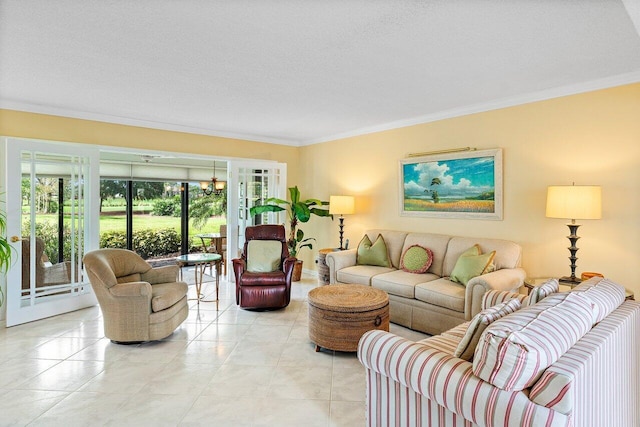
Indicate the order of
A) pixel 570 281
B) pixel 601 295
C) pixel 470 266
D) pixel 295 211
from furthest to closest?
pixel 295 211 < pixel 470 266 < pixel 570 281 < pixel 601 295

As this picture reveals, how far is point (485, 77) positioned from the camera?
3152 millimetres

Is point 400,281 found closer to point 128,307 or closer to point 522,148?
point 522,148

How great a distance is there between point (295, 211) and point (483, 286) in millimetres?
3432

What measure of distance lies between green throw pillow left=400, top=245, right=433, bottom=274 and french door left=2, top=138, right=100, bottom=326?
4.03 m

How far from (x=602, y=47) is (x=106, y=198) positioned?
26.9 feet

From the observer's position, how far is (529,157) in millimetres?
3697

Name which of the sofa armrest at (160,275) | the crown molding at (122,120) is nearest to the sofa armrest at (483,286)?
the sofa armrest at (160,275)

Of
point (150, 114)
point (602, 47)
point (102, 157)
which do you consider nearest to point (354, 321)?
point (602, 47)

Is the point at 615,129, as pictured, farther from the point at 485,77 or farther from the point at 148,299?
the point at 148,299

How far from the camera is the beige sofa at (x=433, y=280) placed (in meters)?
3.26

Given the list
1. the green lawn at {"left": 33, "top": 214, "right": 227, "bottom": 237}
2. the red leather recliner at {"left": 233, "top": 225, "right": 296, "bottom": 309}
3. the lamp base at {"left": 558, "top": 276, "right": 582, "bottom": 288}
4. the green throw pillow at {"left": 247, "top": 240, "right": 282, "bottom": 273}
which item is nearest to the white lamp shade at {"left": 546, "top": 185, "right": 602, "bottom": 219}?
the lamp base at {"left": 558, "top": 276, "right": 582, "bottom": 288}

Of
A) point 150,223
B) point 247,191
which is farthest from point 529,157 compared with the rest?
point 150,223

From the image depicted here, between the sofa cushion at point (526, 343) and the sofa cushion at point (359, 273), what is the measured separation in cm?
254

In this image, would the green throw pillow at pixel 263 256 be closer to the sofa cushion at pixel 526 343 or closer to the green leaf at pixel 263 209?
the green leaf at pixel 263 209
